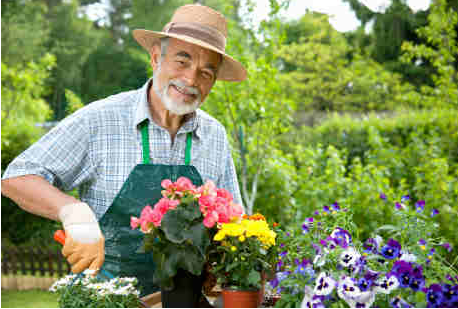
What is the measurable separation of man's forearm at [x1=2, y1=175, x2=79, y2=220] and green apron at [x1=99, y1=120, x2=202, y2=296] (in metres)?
0.29

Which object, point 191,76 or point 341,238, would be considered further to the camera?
point 191,76

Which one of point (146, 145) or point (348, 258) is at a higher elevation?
point (146, 145)

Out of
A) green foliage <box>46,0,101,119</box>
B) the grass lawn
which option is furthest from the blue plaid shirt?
green foliage <box>46,0,101,119</box>

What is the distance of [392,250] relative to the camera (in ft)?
3.76

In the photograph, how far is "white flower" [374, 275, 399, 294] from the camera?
3.30 ft

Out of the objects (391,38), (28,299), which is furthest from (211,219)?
(391,38)

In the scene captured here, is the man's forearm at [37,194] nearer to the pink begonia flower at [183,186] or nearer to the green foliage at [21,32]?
the pink begonia flower at [183,186]

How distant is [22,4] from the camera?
1755 centimetres

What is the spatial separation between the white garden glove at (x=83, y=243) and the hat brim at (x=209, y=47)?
812 mm

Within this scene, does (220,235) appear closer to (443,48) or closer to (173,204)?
(173,204)

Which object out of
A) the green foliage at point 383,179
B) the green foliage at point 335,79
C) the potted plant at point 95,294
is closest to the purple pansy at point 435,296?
the potted plant at point 95,294

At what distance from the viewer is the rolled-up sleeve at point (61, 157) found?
1656mm

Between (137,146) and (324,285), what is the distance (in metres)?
1.14

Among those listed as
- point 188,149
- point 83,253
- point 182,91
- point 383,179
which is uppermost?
point 182,91
